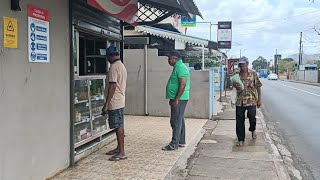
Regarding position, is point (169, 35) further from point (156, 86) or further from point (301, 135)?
point (301, 135)

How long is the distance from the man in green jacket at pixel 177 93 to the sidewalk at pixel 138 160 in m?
0.31

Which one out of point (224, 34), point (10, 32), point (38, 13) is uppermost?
point (224, 34)

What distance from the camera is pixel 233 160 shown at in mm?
7012

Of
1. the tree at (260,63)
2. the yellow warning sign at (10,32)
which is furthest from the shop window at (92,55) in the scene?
the tree at (260,63)

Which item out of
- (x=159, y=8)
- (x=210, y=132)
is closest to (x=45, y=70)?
(x=159, y=8)

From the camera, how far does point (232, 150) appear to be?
786 cm

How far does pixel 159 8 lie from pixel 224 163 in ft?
12.4

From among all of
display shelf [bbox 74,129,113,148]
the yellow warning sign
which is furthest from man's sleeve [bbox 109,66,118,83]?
the yellow warning sign

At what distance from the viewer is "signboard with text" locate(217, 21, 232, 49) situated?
19.2m

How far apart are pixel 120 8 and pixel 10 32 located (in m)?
2.94

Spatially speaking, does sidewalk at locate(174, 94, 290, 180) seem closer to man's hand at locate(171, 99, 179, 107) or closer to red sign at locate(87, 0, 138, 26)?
man's hand at locate(171, 99, 179, 107)

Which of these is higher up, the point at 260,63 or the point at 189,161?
the point at 260,63

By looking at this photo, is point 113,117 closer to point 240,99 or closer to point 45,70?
point 45,70

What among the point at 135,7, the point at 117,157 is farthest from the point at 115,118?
the point at 135,7
